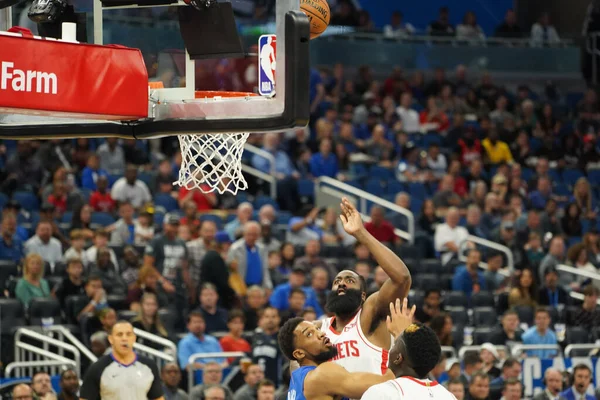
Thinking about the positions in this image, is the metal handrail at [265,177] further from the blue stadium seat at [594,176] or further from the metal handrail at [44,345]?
the blue stadium seat at [594,176]

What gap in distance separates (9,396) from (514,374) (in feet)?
15.1

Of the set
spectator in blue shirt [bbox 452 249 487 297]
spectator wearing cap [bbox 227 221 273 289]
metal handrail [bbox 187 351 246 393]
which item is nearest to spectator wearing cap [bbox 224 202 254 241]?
spectator wearing cap [bbox 227 221 273 289]

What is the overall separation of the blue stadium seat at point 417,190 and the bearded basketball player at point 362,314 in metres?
10.3

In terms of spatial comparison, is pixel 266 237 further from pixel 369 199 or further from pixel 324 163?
pixel 324 163

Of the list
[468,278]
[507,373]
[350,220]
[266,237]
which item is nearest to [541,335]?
[507,373]

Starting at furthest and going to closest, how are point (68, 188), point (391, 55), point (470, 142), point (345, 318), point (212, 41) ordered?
point (391, 55)
point (470, 142)
point (68, 188)
point (345, 318)
point (212, 41)

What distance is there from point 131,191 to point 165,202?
1.67 feet

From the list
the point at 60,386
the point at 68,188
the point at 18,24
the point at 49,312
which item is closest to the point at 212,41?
the point at 18,24

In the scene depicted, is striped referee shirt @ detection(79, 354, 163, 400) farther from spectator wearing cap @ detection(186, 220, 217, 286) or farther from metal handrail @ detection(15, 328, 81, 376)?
spectator wearing cap @ detection(186, 220, 217, 286)

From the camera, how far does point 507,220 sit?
16.6 m

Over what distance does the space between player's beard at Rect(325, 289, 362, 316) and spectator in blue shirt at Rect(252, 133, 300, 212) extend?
29.5 feet

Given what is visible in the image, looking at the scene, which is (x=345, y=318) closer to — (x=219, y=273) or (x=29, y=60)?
(x=29, y=60)

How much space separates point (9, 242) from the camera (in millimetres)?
12680

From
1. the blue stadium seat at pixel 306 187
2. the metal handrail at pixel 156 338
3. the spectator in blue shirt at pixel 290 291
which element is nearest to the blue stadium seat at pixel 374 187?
the blue stadium seat at pixel 306 187
